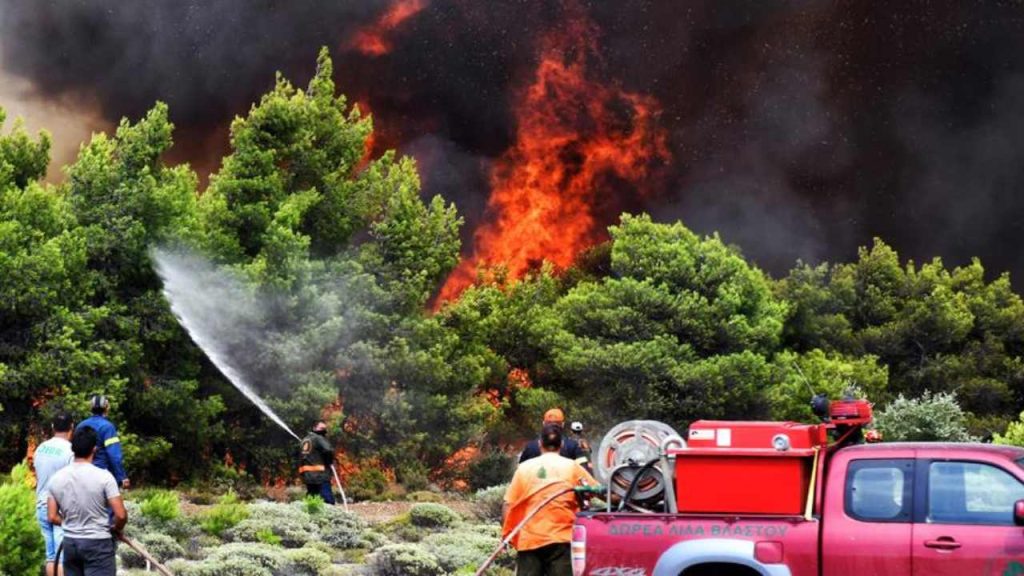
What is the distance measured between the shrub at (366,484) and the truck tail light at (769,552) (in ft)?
90.2

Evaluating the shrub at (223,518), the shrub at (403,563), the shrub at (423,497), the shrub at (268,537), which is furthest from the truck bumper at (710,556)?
the shrub at (423,497)

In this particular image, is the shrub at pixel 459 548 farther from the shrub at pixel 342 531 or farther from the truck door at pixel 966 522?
the truck door at pixel 966 522

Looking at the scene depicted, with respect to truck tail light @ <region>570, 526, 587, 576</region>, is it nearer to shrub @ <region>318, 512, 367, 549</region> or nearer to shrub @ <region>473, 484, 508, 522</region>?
shrub @ <region>318, 512, 367, 549</region>

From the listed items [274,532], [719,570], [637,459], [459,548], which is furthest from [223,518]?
[719,570]

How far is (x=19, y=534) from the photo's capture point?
47.7 ft

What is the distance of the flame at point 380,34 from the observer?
74438 millimetres

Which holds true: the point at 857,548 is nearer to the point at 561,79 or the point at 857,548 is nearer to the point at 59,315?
the point at 59,315

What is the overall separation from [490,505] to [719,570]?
17929 mm

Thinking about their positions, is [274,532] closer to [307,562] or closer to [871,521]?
[307,562]

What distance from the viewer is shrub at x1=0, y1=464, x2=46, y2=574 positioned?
14.4m

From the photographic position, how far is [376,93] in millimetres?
74875

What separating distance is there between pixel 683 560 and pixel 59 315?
86.4ft

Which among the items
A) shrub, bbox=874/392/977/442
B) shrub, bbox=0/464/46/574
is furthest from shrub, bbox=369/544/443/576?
shrub, bbox=874/392/977/442

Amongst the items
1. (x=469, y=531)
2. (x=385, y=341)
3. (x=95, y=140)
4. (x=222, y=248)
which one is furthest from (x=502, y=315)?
(x=469, y=531)
